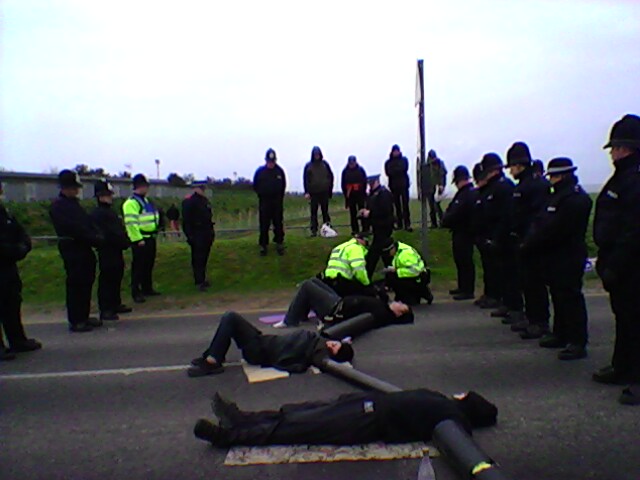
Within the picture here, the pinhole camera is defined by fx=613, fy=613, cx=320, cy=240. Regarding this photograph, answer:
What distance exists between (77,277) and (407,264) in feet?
16.4

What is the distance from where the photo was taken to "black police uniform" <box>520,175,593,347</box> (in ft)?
21.8

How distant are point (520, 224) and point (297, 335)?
3.52 m

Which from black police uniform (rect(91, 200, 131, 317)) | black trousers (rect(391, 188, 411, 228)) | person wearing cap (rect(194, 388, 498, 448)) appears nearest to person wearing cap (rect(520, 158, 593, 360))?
person wearing cap (rect(194, 388, 498, 448))

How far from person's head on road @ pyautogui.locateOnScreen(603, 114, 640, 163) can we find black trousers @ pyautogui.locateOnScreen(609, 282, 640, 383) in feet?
3.66

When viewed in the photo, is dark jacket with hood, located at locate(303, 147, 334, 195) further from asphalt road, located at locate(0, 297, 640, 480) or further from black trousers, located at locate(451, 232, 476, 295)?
asphalt road, located at locate(0, 297, 640, 480)

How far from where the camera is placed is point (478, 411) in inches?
187

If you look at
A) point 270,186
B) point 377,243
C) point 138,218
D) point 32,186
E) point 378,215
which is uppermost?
point 32,186

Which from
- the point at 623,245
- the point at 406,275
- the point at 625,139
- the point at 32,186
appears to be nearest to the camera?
the point at 623,245

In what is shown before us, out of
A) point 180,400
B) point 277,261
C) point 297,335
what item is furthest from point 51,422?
point 277,261

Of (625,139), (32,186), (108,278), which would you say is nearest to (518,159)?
(625,139)

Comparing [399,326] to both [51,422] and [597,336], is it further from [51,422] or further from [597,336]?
[51,422]

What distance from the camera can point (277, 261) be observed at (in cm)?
1374

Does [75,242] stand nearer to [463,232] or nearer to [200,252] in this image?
[200,252]

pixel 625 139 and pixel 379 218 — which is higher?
pixel 625 139
